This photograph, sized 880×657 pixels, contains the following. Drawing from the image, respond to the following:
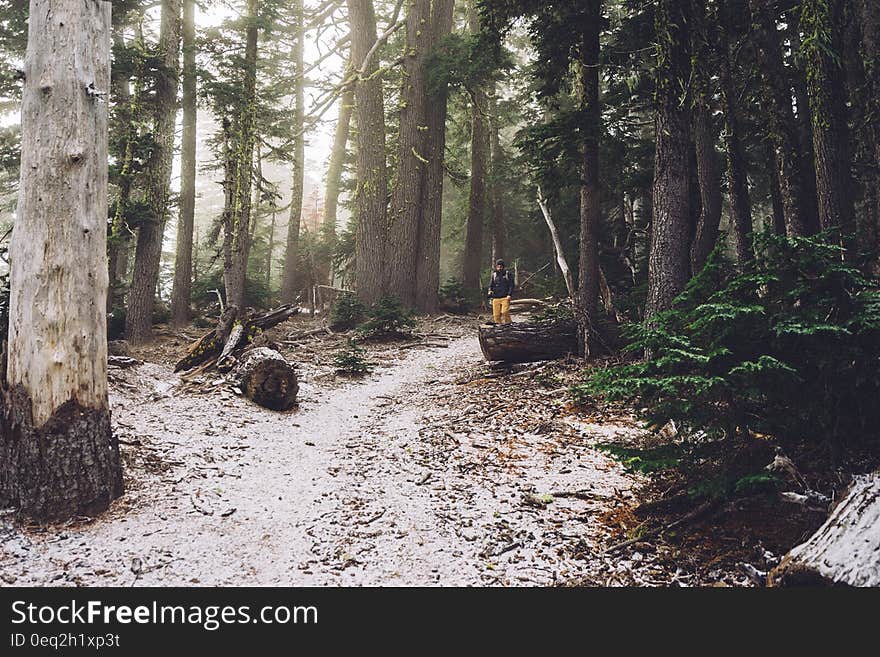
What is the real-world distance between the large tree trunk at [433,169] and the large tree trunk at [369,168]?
4.68 ft

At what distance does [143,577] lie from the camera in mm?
3303

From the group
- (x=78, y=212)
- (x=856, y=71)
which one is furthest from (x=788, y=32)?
(x=78, y=212)

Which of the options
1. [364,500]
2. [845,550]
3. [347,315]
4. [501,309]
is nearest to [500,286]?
[501,309]

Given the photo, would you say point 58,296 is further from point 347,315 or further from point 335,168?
point 335,168

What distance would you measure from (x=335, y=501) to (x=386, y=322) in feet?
28.0

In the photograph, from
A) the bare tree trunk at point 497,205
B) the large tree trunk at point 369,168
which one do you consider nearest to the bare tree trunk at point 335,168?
the bare tree trunk at point 497,205

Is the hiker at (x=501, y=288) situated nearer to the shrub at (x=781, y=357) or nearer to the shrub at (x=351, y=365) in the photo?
the shrub at (x=351, y=365)

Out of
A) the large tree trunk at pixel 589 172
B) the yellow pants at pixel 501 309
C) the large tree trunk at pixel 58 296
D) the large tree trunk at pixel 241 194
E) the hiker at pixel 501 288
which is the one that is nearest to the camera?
the large tree trunk at pixel 58 296

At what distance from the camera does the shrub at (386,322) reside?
1288cm

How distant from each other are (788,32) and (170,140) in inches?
598

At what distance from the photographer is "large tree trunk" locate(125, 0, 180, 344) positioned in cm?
1288

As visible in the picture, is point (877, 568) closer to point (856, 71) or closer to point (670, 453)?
point (670, 453)

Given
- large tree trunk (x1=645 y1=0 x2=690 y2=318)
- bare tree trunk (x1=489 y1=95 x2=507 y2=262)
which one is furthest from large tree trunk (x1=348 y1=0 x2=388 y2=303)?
large tree trunk (x1=645 y1=0 x2=690 y2=318)

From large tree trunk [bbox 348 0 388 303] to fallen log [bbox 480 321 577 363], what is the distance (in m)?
6.61
